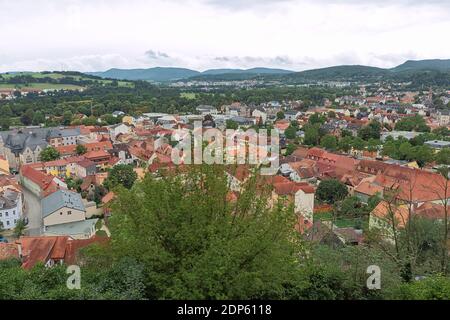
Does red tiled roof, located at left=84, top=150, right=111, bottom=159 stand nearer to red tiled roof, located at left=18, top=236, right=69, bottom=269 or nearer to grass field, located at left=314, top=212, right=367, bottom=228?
red tiled roof, located at left=18, top=236, right=69, bottom=269

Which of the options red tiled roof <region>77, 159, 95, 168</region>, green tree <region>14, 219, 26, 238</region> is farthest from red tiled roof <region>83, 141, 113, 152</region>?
green tree <region>14, 219, 26, 238</region>

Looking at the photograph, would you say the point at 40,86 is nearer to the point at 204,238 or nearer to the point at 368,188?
the point at 368,188

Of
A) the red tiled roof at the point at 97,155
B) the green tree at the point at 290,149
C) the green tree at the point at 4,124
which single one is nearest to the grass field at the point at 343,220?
the green tree at the point at 290,149

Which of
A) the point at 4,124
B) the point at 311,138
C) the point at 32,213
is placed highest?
the point at 4,124

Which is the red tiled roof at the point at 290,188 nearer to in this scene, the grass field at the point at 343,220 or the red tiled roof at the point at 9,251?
the grass field at the point at 343,220

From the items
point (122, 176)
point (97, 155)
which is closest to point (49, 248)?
point (122, 176)

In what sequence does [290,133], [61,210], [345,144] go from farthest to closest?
[290,133], [345,144], [61,210]

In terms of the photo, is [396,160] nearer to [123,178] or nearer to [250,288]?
[123,178]
